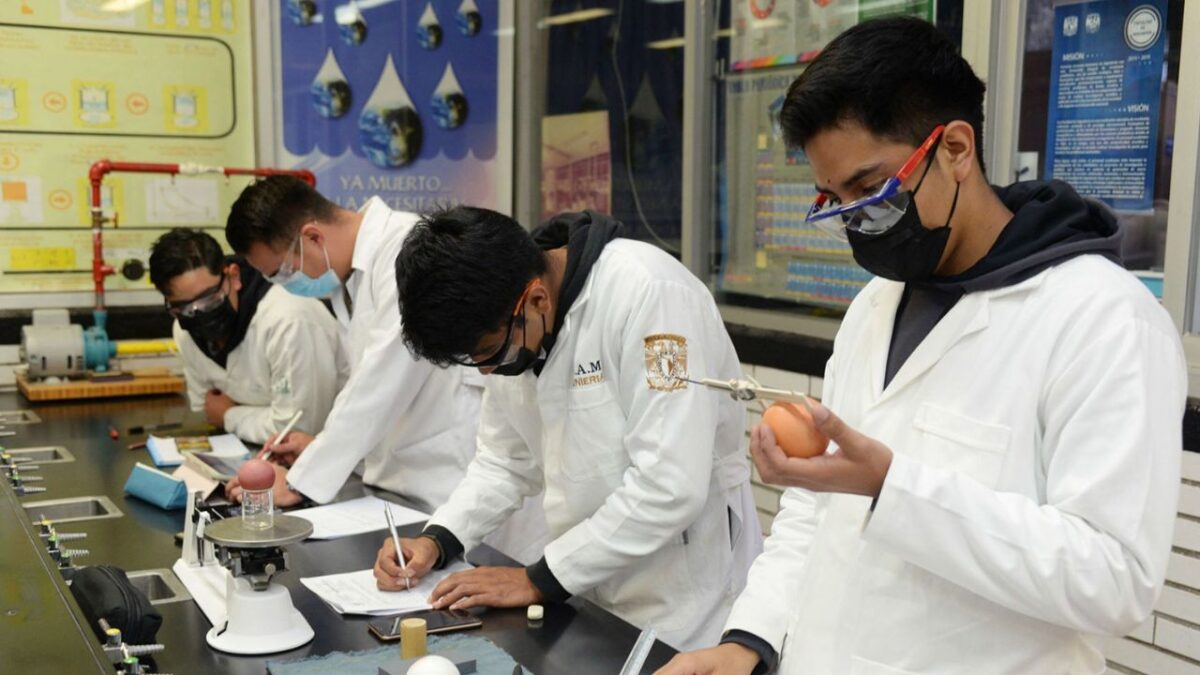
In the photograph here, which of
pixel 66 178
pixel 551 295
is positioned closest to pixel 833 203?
pixel 551 295

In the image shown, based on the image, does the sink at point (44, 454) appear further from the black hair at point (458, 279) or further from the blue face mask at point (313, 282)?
the black hair at point (458, 279)

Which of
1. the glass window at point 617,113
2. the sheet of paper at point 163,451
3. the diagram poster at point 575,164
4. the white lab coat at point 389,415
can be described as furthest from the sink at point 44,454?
the glass window at point 617,113

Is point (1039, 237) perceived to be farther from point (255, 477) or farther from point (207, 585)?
point (207, 585)

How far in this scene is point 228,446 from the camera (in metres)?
3.44

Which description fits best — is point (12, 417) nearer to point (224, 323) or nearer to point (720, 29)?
point (224, 323)

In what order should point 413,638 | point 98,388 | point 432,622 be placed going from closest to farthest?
point 413,638, point 432,622, point 98,388

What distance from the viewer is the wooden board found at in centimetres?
425

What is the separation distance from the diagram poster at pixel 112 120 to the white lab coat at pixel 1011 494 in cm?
396

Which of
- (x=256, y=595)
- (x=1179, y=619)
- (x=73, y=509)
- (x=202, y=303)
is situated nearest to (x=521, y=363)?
(x=256, y=595)

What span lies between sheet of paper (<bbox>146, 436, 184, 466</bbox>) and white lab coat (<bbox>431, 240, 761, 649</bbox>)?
4.28 ft

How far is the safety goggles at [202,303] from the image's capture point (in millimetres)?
3670

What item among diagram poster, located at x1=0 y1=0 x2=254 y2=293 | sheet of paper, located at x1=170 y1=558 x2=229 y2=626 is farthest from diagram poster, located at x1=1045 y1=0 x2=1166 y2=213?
diagram poster, located at x1=0 y1=0 x2=254 y2=293

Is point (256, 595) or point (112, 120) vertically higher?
point (112, 120)

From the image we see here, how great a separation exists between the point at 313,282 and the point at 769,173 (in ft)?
5.78
